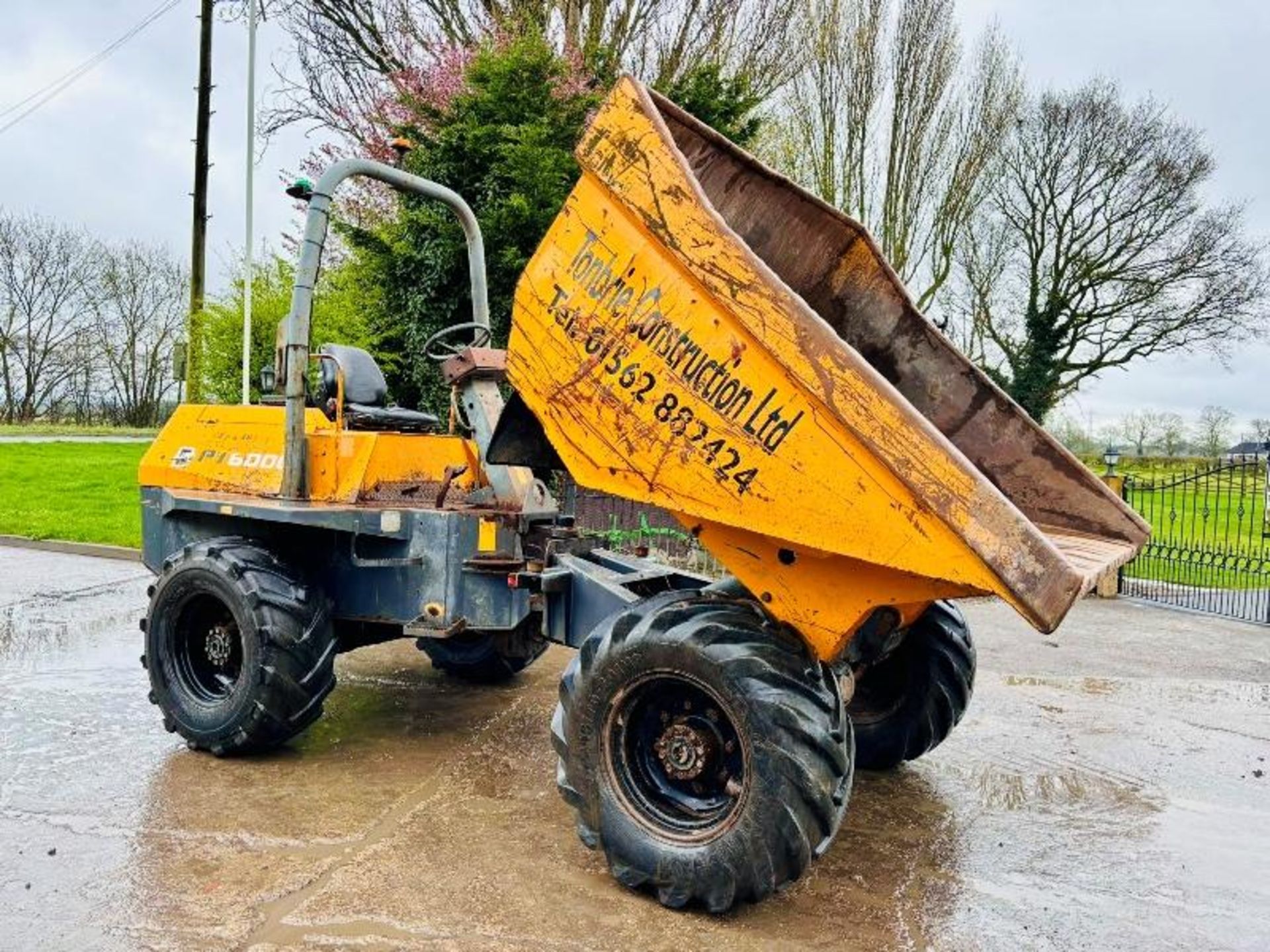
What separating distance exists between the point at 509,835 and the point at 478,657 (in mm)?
2263

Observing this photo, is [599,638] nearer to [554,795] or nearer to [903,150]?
[554,795]

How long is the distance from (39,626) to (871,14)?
18220 mm

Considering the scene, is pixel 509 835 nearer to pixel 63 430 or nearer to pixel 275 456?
pixel 275 456

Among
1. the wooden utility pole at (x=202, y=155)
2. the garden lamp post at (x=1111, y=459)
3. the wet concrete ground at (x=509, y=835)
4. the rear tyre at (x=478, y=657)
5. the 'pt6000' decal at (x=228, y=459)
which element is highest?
the wooden utility pole at (x=202, y=155)

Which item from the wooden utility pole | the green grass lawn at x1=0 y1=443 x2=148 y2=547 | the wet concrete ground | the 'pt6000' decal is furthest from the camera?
the wooden utility pole

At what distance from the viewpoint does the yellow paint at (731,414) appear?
2.93 m

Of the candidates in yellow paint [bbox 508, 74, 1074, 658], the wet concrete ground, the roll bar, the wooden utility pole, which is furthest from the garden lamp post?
the wooden utility pole

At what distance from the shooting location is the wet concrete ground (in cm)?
323

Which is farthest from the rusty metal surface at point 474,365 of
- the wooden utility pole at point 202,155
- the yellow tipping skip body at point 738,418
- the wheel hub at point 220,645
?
the wooden utility pole at point 202,155

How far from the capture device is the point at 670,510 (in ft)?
11.4

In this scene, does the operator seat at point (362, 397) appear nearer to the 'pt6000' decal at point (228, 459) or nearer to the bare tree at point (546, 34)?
the 'pt6000' decal at point (228, 459)

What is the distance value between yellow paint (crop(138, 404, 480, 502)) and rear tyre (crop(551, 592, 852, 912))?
68.7 inches

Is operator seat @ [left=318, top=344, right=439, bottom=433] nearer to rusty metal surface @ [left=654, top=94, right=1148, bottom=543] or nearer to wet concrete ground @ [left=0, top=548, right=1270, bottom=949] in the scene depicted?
wet concrete ground @ [left=0, top=548, right=1270, bottom=949]

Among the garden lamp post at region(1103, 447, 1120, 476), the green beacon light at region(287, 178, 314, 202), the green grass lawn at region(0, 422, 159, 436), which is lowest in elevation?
the green grass lawn at region(0, 422, 159, 436)
